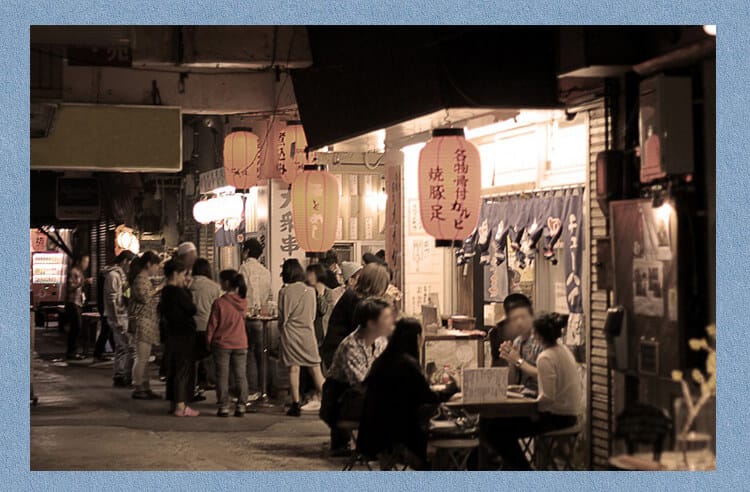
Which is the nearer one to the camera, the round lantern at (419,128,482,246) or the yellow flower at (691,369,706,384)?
the yellow flower at (691,369,706,384)

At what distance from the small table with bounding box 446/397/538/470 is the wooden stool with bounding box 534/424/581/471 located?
0.74 feet

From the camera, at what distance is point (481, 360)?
958 centimetres

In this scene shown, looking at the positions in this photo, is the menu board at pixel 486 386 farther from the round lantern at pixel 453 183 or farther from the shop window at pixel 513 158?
the shop window at pixel 513 158

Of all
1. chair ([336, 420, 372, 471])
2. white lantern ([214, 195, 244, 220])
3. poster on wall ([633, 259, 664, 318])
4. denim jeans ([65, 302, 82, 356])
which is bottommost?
chair ([336, 420, 372, 471])

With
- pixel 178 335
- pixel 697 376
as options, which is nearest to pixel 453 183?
pixel 697 376

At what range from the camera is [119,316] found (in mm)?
9266

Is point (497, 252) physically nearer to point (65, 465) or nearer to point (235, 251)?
point (235, 251)

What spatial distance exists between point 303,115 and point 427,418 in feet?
10.0

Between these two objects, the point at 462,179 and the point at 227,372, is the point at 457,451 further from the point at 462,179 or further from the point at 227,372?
the point at 227,372

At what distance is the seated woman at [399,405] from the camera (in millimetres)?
8133

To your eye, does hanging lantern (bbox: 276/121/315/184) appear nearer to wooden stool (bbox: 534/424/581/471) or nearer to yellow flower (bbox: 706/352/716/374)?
wooden stool (bbox: 534/424/581/471)

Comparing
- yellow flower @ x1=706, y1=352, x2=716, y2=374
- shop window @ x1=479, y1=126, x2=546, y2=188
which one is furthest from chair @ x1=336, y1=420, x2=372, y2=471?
shop window @ x1=479, y1=126, x2=546, y2=188

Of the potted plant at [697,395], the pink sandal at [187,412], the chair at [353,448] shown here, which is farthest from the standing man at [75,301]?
the potted plant at [697,395]

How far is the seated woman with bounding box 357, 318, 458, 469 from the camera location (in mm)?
8133
